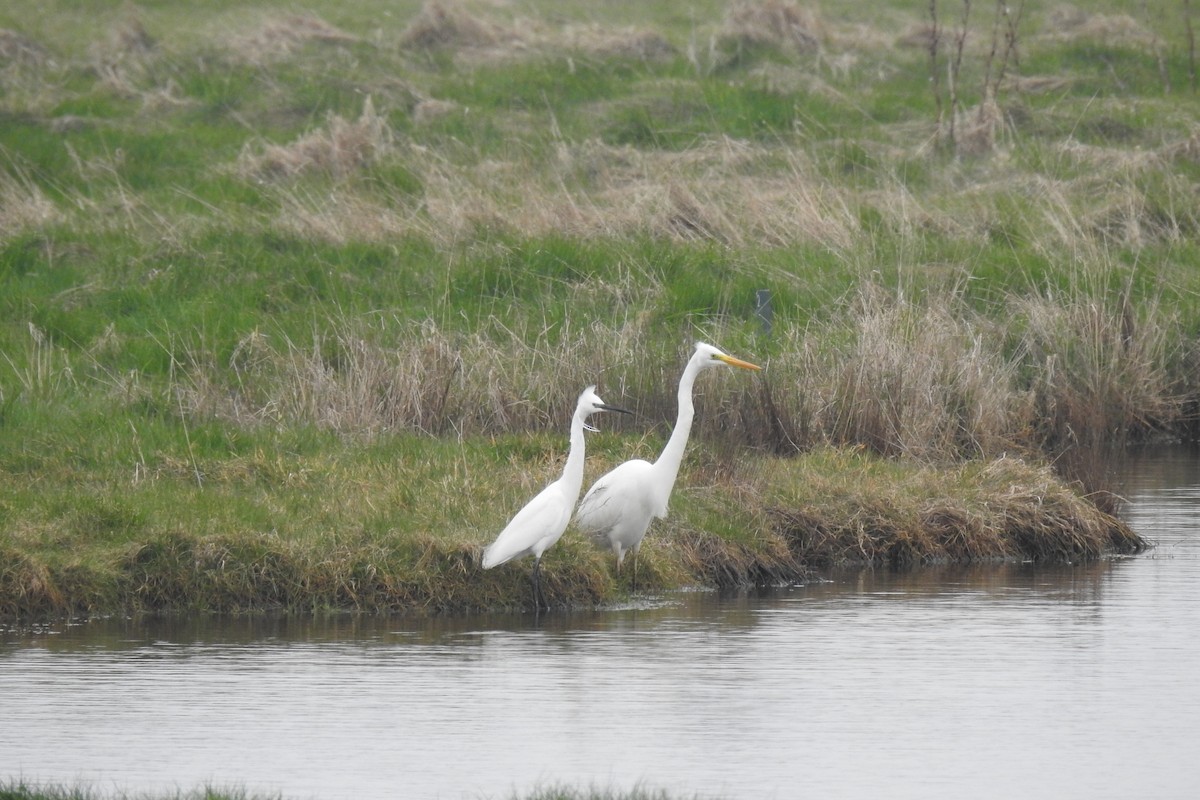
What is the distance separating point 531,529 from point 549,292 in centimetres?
647

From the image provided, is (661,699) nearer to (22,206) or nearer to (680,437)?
(680,437)

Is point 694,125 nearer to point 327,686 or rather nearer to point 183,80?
point 183,80

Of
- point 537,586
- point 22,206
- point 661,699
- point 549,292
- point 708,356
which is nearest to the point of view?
point 661,699

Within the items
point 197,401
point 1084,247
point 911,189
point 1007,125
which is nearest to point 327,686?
point 197,401

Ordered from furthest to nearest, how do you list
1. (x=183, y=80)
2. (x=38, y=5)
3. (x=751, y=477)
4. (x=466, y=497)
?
(x=38, y=5) < (x=183, y=80) < (x=751, y=477) < (x=466, y=497)

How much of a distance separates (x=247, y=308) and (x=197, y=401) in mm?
3096

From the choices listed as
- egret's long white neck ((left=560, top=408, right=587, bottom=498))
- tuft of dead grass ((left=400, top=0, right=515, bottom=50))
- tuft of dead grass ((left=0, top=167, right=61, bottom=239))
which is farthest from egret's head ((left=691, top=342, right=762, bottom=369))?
tuft of dead grass ((left=400, top=0, right=515, bottom=50))

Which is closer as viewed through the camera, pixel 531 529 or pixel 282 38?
pixel 531 529

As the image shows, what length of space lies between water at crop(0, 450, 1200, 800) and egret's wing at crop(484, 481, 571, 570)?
0.41 m

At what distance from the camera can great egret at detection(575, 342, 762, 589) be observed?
9.79m

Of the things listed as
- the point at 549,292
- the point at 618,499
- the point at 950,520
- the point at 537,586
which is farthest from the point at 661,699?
the point at 549,292

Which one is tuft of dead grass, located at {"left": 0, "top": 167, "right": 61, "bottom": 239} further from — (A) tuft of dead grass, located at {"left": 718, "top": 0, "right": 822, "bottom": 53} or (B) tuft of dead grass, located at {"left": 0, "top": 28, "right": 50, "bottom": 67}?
(A) tuft of dead grass, located at {"left": 718, "top": 0, "right": 822, "bottom": 53}

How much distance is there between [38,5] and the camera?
32.9m

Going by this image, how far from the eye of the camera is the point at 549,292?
15.4m
